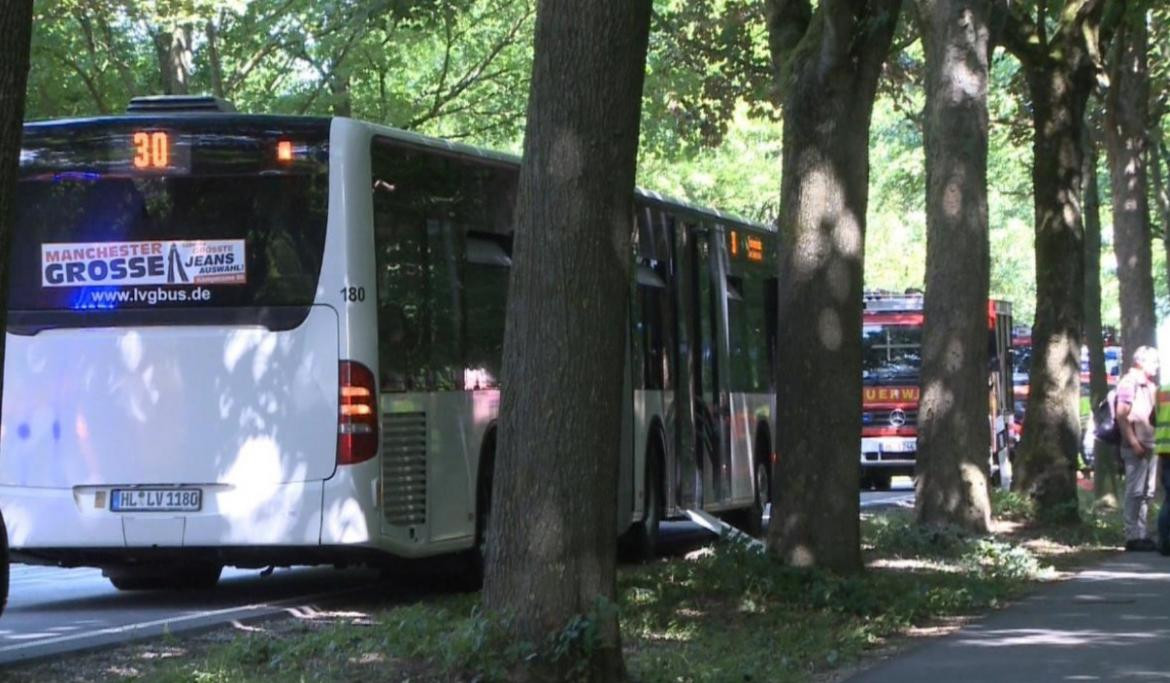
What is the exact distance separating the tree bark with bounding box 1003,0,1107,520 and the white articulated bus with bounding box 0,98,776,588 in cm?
996

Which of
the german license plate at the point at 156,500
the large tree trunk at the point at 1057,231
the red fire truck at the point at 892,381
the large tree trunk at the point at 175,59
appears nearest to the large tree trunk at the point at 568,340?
the german license plate at the point at 156,500

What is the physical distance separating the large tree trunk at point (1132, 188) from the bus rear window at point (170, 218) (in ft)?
54.4

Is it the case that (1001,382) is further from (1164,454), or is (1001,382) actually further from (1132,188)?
(1164,454)

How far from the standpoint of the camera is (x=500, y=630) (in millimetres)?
8617

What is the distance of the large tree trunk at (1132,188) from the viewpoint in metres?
27.5

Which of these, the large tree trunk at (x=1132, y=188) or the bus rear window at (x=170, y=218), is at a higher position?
the large tree trunk at (x=1132, y=188)

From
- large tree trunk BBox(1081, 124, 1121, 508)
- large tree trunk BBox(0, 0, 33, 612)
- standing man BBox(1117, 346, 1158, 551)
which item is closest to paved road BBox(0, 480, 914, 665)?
large tree trunk BBox(0, 0, 33, 612)

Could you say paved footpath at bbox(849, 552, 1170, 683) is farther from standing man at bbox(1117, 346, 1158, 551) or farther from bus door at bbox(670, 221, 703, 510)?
bus door at bbox(670, 221, 703, 510)

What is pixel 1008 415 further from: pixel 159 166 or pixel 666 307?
pixel 159 166

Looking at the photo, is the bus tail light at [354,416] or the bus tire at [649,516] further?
the bus tire at [649,516]

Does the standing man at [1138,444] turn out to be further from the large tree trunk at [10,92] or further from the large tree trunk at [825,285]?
the large tree trunk at [10,92]

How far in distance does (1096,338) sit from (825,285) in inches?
621

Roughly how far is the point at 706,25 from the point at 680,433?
375 inches

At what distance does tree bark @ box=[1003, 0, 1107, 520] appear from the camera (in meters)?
21.8
